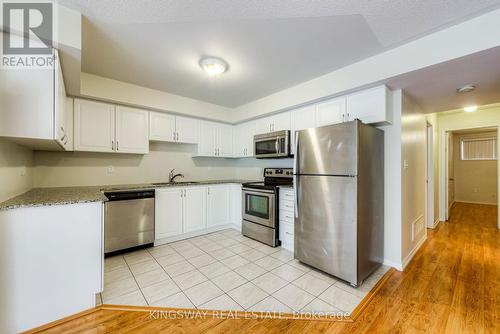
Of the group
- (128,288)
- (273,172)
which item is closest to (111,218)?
(128,288)

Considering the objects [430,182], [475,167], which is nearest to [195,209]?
[430,182]

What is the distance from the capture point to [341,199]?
7.11ft

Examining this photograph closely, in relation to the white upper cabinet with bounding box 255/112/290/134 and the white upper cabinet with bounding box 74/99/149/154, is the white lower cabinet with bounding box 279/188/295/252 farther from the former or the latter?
the white upper cabinet with bounding box 74/99/149/154

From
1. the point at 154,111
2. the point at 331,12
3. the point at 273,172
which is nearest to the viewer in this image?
the point at 331,12

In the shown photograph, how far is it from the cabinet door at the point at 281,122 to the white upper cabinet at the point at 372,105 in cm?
103

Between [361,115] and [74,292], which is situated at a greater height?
[361,115]

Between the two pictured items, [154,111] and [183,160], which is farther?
[183,160]

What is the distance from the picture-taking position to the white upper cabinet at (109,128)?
285 centimetres

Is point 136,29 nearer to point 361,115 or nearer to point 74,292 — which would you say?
point 74,292

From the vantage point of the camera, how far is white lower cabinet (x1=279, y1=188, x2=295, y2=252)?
9.73 feet

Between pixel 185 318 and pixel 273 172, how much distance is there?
2.55 meters

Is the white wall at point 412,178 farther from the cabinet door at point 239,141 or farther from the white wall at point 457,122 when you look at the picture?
the cabinet door at point 239,141

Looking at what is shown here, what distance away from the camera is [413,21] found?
172cm

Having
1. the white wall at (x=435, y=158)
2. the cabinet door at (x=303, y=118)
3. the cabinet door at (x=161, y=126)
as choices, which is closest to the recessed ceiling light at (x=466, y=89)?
the cabinet door at (x=303, y=118)
